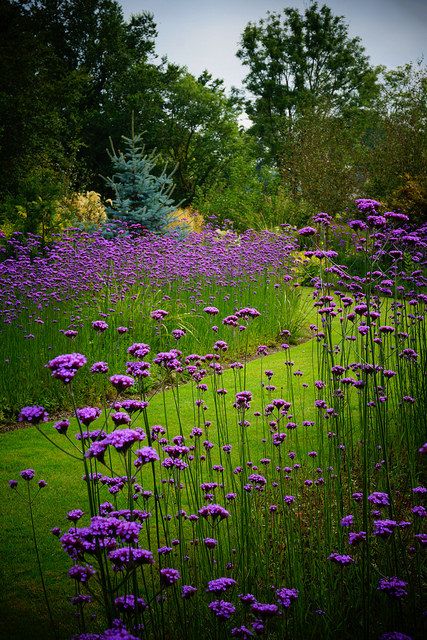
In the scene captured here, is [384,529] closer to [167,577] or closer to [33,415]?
[167,577]

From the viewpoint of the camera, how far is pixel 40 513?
3963 millimetres

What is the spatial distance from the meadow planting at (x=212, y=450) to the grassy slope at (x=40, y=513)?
0.02 meters

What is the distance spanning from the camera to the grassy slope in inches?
113

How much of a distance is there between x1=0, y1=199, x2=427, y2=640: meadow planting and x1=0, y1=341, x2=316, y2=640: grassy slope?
0.02 meters

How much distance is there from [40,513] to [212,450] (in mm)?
1716

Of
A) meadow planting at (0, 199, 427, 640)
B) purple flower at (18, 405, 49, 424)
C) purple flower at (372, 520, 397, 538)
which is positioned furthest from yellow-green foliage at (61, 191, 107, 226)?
purple flower at (372, 520, 397, 538)

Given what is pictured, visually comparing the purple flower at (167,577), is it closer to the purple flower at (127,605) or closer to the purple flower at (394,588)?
the purple flower at (127,605)

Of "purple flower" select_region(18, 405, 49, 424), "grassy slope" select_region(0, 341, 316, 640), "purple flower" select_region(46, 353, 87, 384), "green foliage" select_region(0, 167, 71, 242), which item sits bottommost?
"grassy slope" select_region(0, 341, 316, 640)

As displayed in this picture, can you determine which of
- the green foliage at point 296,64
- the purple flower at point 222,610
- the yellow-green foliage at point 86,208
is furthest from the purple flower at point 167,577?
the green foliage at point 296,64

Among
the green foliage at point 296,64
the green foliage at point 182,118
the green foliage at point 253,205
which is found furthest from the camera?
the green foliage at point 296,64

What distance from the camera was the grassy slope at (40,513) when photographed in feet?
9.42

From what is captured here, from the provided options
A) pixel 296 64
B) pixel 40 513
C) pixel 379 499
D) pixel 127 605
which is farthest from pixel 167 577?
pixel 296 64

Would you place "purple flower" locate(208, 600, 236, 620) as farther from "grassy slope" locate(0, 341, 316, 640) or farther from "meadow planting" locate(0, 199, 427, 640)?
"grassy slope" locate(0, 341, 316, 640)

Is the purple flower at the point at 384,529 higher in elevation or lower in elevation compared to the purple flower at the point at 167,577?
higher
